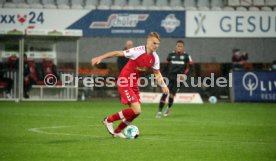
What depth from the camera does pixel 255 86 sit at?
3177cm

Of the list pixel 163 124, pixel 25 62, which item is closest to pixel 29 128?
pixel 163 124

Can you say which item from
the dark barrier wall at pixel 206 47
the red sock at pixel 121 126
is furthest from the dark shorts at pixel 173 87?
the dark barrier wall at pixel 206 47

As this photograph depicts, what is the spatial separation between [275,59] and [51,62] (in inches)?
432

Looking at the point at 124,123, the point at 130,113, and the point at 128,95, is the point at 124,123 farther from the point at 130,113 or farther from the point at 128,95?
the point at 128,95

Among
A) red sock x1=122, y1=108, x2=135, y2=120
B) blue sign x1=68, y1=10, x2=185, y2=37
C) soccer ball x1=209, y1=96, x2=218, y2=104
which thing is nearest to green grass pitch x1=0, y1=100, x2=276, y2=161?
red sock x1=122, y1=108, x2=135, y2=120

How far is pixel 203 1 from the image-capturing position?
119 ft

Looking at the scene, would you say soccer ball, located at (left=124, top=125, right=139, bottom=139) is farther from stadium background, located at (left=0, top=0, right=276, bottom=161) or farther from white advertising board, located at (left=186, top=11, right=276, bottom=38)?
white advertising board, located at (left=186, top=11, right=276, bottom=38)

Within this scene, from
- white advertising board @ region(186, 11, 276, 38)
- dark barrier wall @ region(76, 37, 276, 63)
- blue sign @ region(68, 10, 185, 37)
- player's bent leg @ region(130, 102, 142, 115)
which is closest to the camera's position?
player's bent leg @ region(130, 102, 142, 115)

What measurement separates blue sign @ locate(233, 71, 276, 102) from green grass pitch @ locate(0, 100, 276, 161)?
24.8 feet

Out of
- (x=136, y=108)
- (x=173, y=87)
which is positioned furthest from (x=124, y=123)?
(x=173, y=87)

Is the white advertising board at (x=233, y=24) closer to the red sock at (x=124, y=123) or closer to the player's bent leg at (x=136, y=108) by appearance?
the red sock at (x=124, y=123)

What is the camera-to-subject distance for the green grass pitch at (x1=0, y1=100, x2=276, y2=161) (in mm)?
11703

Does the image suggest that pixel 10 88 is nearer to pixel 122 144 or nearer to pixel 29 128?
pixel 29 128

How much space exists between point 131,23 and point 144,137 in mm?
18585
